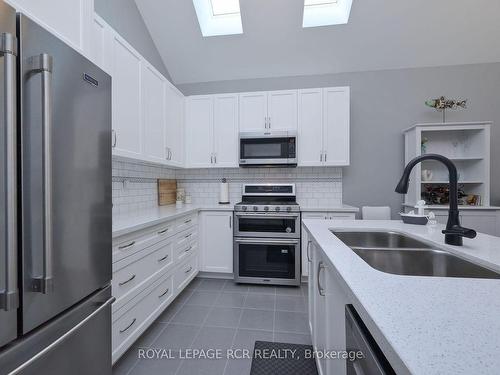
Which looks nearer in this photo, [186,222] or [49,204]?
[49,204]

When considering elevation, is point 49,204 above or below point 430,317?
above

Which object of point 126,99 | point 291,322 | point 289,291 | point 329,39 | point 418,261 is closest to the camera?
point 418,261

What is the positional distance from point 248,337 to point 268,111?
101 inches

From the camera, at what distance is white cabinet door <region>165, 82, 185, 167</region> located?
2.88m

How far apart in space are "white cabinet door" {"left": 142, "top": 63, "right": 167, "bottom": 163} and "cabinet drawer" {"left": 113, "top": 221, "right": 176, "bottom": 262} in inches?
29.1

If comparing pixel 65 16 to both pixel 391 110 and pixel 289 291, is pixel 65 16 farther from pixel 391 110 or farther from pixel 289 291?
pixel 391 110

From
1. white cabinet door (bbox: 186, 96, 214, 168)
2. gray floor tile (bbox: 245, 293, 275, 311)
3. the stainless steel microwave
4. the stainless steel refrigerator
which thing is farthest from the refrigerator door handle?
white cabinet door (bbox: 186, 96, 214, 168)

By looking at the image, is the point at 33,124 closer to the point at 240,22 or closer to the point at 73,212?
the point at 73,212

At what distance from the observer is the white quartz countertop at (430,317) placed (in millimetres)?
387

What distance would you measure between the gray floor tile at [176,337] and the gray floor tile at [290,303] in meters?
0.86

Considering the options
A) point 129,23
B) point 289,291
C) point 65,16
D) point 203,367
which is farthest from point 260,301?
point 129,23

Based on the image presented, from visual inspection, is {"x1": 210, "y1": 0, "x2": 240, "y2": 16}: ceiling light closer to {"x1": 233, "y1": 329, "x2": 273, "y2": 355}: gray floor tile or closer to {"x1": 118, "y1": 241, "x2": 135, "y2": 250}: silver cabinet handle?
{"x1": 118, "y1": 241, "x2": 135, "y2": 250}: silver cabinet handle

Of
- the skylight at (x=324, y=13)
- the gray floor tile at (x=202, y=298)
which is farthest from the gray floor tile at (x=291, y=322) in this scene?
the skylight at (x=324, y=13)

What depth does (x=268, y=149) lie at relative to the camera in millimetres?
3176
